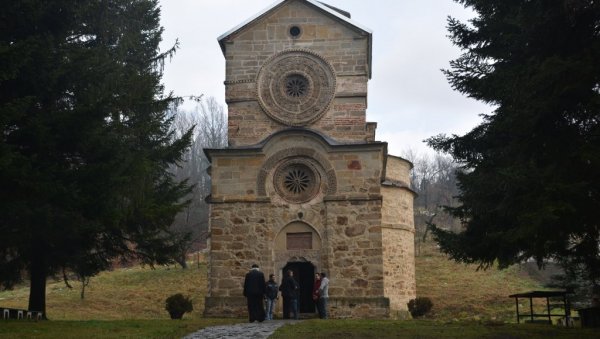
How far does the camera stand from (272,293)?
16203mm

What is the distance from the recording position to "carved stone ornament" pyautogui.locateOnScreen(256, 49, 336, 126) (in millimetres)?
19703

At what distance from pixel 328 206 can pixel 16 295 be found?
19.0m

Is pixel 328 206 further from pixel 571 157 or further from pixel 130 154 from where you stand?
pixel 571 157

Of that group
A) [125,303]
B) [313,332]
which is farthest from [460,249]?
[125,303]

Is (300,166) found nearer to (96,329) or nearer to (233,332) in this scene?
(233,332)

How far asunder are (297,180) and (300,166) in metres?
0.42

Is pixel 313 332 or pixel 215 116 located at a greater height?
pixel 215 116

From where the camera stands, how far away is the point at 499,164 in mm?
12117

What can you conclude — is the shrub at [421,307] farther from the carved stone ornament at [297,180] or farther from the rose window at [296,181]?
the rose window at [296,181]

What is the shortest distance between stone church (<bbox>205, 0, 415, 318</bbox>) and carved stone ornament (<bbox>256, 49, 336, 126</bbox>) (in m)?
0.03

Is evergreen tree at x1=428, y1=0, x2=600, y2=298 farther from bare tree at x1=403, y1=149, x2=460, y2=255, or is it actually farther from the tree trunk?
bare tree at x1=403, y1=149, x2=460, y2=255

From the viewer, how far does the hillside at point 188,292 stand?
2639 cm

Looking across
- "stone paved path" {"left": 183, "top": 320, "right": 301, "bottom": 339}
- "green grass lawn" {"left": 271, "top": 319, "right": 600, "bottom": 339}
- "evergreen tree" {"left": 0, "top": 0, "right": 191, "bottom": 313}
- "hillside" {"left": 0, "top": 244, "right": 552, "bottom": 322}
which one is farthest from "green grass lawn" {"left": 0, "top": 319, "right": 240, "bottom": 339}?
"hillside" {"left": 0, "top": 244, "right": 552, "bottom": 322}

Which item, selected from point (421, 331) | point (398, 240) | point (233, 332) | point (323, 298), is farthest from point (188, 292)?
point (421, 331)
